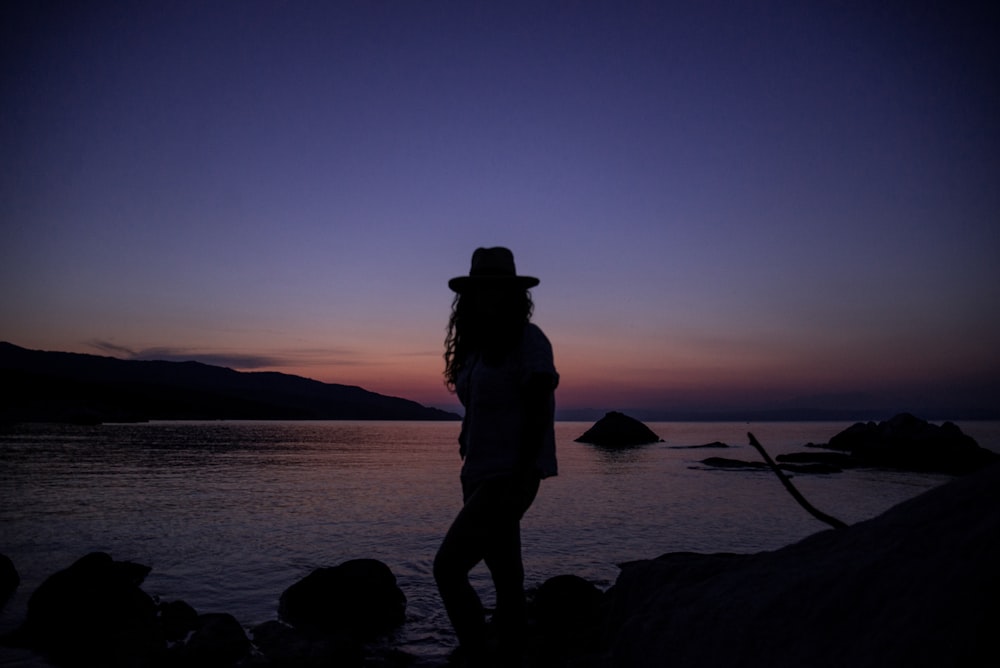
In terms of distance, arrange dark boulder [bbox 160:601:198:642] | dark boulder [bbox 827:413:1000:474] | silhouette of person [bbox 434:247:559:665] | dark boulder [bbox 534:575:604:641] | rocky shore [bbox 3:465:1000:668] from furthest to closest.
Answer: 1. dark boulder [bbox 827:413:1000:474]
2. dark boulder [bbox 534:575:604:641]
3. dark boulder [bbox 160:601:198:642]
4. silhouette of person [bbox 434:247:559:665]
5. rocky shore [bbox 3:465:1000:668]

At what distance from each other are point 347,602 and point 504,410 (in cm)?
589

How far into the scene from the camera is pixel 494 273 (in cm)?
369

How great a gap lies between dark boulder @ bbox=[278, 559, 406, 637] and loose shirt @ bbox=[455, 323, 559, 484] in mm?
5391

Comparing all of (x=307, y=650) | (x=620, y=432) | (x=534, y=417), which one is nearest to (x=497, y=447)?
(x=534, y=417)

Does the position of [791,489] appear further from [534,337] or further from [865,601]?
[534,337]

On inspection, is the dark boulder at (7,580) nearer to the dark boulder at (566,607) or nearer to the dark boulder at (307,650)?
the dark boulder at (307,650)

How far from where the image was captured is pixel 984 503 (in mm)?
2574

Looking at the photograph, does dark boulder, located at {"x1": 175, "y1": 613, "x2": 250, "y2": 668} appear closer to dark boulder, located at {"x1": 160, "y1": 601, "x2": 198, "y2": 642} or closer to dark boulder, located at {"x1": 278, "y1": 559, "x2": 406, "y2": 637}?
dark boulder, located at {"x1": 160, "y1": 601, "x2": 198, "y2": 642}

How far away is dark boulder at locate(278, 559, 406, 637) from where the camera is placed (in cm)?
768

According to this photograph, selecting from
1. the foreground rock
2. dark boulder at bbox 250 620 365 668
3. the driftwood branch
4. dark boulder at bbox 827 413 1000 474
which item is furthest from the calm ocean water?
dark boulder at bbox 827 413 1000 474

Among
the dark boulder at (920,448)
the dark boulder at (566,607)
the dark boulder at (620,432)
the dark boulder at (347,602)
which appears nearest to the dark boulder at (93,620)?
the dark boulder at (347,602)

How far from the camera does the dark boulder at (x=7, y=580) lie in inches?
325

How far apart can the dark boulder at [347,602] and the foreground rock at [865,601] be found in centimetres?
469

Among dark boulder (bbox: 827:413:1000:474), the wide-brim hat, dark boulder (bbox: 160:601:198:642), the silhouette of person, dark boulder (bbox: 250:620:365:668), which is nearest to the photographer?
the silhouette of person
